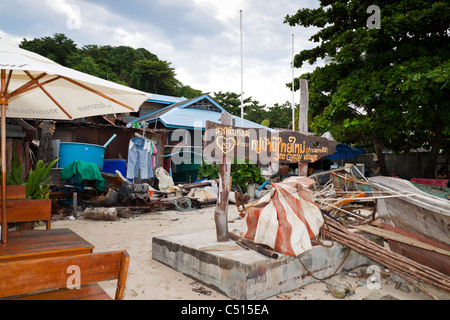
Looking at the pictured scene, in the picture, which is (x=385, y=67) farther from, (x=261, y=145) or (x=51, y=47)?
(x=51, y=47)

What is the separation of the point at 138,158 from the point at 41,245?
334 inches

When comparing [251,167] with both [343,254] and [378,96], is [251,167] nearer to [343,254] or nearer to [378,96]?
[378,96]

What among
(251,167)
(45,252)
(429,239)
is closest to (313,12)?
(251,167)

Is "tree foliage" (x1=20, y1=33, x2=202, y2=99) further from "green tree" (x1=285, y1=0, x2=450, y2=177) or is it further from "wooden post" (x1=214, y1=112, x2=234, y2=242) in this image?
"wooden post" (x1=214, y1=112, x2=234, y2=242)

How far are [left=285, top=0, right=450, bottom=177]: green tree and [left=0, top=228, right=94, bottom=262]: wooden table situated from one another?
9.72 metres

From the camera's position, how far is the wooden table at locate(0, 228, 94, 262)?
250 centimetres

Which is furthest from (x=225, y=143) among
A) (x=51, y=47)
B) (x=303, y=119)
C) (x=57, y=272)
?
(x=51, y=47)

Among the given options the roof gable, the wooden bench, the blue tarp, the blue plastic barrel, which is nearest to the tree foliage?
the roof gable

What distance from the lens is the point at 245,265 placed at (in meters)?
3.43

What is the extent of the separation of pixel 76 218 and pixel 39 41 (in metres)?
34.8

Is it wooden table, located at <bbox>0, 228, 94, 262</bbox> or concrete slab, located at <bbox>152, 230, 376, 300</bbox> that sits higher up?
wooden table, located at <bbox>0, 228, 94, 262</bbox>

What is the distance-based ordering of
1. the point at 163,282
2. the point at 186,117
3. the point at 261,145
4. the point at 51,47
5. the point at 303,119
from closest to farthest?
the point at 163,282 < the point at 261,145 < the point at 303,119 < the point at 186,117 < the point at 51,47

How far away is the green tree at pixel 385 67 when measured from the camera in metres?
9.13
